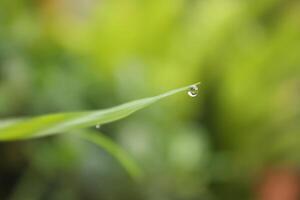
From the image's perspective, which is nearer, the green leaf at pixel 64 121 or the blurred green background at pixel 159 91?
the green leaf at pixel 64 121

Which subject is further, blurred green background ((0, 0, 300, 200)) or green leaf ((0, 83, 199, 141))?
blurred green background ((0, 0, 300, 200))

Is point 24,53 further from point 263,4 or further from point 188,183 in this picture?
point 263,4

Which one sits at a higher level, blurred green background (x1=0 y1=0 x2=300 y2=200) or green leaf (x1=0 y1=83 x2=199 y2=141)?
green leaf (x1=0 y1=83 x2=199 y2=141)

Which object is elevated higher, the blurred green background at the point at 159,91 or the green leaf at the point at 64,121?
the green leaf at the point at 64,121

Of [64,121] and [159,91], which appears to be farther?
[159,91]

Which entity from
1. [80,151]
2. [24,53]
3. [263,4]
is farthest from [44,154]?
[263,4]
